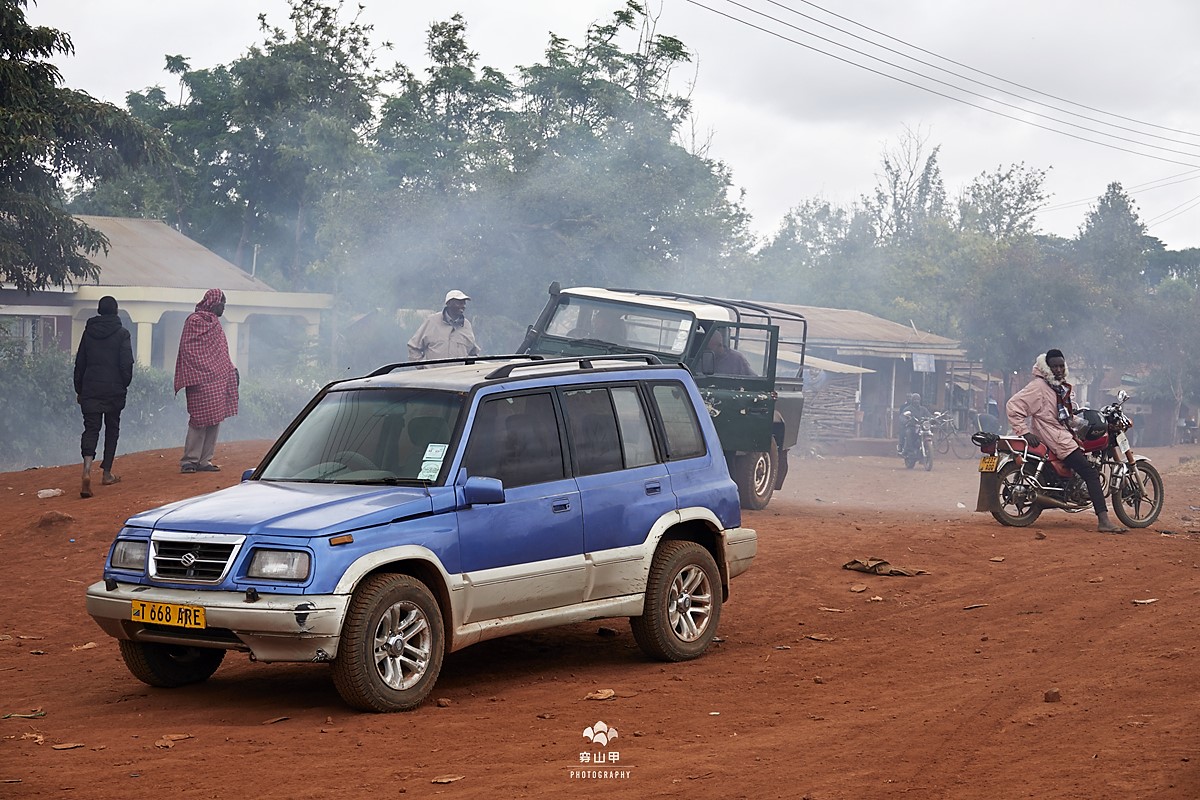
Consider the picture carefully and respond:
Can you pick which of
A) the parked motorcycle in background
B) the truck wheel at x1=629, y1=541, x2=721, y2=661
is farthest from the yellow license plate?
the parked motorcycle in background

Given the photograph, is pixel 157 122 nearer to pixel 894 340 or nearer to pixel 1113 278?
pixel 894 340

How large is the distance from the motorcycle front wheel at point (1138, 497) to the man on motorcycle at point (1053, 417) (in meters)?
0.44

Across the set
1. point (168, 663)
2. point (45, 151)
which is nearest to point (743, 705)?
point (168, 663)

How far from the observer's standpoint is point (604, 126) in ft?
122

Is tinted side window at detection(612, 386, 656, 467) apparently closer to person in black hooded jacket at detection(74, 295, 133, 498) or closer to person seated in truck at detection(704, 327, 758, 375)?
person seated in truck at detection(704, 327, 758, 375)

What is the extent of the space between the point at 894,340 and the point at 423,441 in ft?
122

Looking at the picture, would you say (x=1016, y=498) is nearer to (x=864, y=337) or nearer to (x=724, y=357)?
(x=724, y=357)

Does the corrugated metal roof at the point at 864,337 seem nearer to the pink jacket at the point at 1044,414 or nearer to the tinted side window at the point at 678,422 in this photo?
the pink jacket at the point at 1044,414

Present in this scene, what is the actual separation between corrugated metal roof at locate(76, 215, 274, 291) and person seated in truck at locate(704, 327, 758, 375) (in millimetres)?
19728

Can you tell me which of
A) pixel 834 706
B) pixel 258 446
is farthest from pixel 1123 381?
pixel 834 706

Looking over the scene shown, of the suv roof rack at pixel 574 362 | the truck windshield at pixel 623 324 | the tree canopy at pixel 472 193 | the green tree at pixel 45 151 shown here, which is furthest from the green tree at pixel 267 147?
the suv roof rack at pixel 574 362

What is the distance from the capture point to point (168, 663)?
739cm

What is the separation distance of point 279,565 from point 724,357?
9578mm

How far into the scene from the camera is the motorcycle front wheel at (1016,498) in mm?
14594
